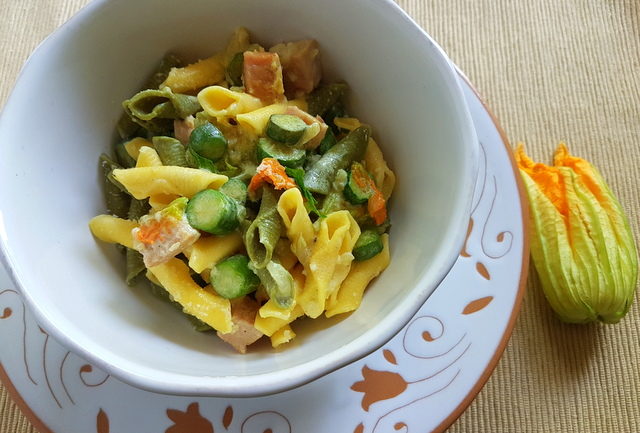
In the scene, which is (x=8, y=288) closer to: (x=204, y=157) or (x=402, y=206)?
(x=204, y=157)

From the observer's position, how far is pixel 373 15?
1626 mm

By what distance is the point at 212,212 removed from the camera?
4.75ft

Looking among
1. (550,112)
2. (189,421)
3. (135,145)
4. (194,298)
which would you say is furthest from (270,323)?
(550,112)

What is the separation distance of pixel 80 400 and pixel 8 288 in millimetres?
410

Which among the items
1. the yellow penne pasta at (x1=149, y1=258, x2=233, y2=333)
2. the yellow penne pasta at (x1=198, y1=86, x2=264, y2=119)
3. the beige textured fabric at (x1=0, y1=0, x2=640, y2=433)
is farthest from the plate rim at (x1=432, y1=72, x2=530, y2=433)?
the yellow penne pasta at (x1=198, y1=86, x2=264, y2=119)

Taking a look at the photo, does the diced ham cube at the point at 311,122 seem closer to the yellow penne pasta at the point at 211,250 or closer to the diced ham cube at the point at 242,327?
the yellow penne pasta at the point at 211,250

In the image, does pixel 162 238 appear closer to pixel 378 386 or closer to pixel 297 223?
pixel 297 223

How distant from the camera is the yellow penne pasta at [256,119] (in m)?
1.63

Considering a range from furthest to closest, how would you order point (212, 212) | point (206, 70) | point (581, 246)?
point (581, 246), point (206, 70), point (212, 212)

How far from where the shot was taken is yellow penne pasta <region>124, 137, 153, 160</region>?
171cm

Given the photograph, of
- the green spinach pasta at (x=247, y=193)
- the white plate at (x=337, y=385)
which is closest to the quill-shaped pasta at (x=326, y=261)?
the green spinach pasta at (x=247, y=193)

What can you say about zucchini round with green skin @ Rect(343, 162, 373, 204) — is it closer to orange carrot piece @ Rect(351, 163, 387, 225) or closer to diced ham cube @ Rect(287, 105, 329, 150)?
orange carrot piece @ Rect(351, 163, 387, 225)

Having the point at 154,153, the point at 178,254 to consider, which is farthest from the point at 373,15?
the point at 178,254

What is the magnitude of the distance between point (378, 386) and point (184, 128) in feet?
3.04
